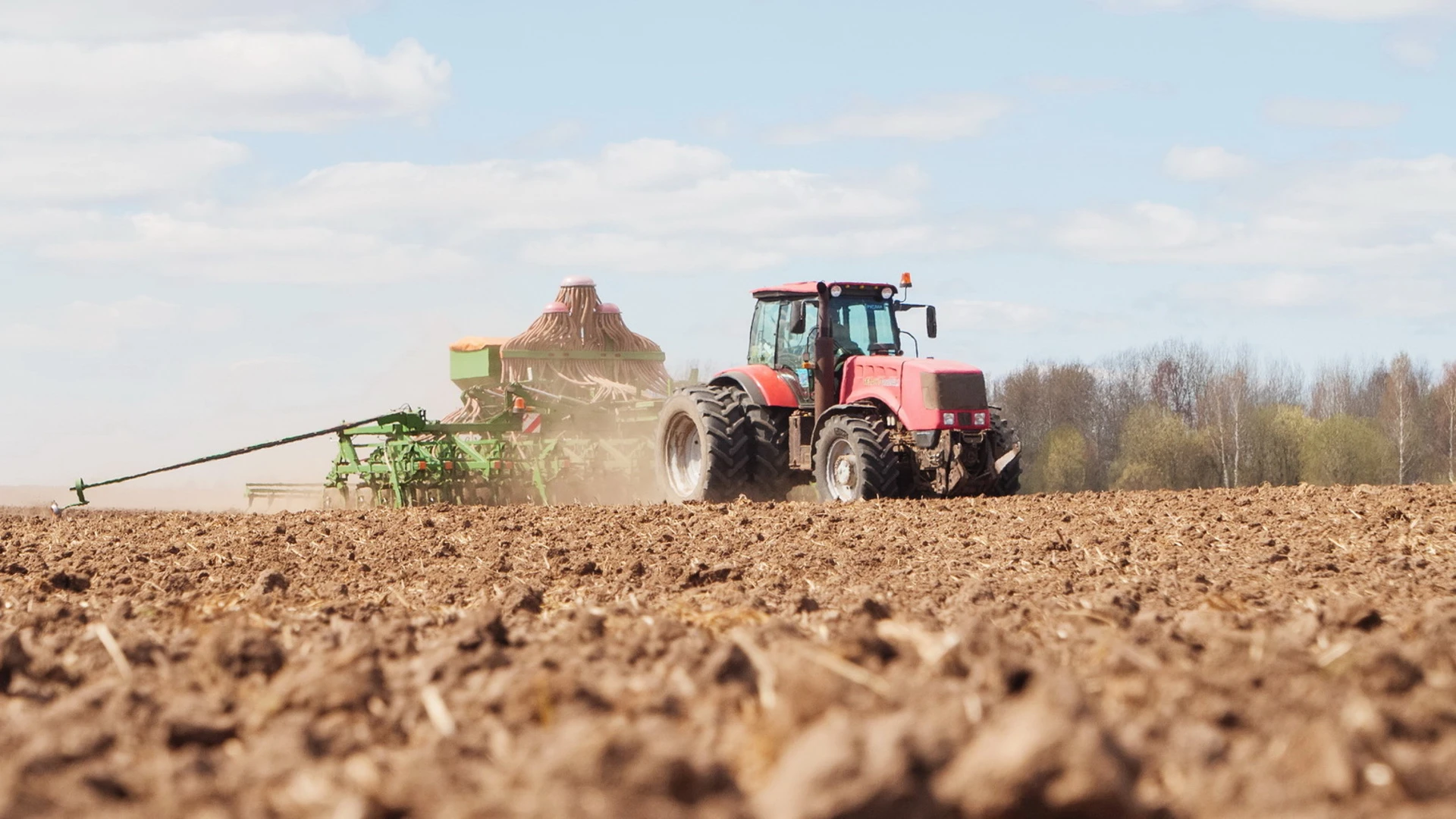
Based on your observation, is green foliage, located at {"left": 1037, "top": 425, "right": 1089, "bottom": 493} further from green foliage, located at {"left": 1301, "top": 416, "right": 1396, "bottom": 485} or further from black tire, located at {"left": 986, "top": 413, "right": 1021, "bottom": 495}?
black tire, located at {"left": 986, "top": 413, "right": 1021, "bottom": 495}

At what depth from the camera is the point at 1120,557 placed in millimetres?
8078

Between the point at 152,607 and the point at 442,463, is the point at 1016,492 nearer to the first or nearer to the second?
the point at 442,463

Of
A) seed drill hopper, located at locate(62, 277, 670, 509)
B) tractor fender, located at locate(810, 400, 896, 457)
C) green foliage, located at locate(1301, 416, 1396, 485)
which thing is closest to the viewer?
tractor fender, located at locate(810, 400, 896, 457)

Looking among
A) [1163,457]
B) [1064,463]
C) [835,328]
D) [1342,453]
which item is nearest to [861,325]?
[835,328]

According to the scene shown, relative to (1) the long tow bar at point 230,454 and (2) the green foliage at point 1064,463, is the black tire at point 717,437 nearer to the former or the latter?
(1) the long tow bar at point 230,454

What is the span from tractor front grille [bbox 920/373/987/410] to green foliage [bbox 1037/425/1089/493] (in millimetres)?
27726

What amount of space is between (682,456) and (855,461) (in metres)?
3.02

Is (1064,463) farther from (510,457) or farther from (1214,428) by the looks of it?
(510,457)

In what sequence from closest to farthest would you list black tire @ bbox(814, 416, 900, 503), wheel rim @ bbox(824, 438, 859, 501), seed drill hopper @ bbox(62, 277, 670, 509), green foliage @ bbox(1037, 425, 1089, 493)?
black tire @ bbox(814, 416, 900, 503) → wheel rim @ bbox(824, 438, 859, 501) → seed drill hopper @ bbox(62, 277, 670, 509) → green foliage @ bbox(1037, 425, 1089, 493)

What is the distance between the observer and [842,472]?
13062 mm

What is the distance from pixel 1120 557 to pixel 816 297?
5.74 metres

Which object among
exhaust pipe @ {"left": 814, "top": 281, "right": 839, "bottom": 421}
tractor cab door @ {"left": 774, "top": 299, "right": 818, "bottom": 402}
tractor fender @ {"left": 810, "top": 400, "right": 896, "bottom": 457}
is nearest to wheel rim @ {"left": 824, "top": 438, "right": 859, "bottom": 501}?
tractor fender @ {"left": 810, "top": 400, "right": 896, "bottom": 457}

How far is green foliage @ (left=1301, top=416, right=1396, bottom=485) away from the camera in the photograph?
40.2 meters

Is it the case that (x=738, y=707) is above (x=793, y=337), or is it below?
below
